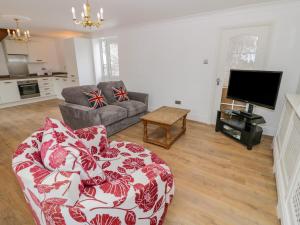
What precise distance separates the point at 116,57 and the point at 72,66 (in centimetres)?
148

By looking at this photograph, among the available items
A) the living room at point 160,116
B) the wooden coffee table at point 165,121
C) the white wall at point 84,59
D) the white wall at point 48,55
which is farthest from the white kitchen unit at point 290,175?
the white wall at point 48,55

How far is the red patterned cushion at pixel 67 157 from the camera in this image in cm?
96

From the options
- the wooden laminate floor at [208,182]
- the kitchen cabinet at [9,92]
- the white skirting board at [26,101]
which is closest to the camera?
the wooden laminate floor at [208,182]

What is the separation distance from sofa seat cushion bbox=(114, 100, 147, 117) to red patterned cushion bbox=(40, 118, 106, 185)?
228 cm

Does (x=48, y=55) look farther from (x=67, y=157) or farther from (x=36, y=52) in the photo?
(x=67, y=157)

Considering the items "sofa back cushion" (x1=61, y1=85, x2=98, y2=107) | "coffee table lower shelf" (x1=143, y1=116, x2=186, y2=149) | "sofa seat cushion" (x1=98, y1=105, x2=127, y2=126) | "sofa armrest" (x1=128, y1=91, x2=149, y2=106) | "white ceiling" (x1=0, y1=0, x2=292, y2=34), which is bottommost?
"coffee table lower shelf" (x1=143, y1=116, x2=186, y2=149)

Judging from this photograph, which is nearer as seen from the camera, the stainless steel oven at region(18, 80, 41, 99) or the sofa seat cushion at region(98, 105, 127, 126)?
the sofa seat cushion at region(98, 105, 127, 126)

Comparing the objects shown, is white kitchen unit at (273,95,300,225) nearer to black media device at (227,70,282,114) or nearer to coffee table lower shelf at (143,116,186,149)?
black media device at (227,70,282,114)

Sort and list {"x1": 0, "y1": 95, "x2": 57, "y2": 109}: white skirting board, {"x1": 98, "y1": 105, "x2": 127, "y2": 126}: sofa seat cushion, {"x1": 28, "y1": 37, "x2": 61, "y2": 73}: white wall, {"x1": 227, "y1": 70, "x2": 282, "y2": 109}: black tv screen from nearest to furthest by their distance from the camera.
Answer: {"x1": 227, "y1": 70, "x2": 282, "y2": 109}: black tv screen
{"x1": 98, "y1": 105, "x2": 127, "y2": 126}: sofa seat cushion
{"x1": 0, "y1": 95, "x2": 57, "y2": 109}: white skirting board
{"x1": 28, "y1": 37, "x2": 61, "y2": 73}: white wall

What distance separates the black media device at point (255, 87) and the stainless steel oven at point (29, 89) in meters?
5.98

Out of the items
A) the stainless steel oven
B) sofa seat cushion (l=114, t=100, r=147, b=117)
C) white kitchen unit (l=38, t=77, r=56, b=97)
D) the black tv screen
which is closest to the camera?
the black tv screen

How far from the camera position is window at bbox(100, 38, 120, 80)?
17.0ft

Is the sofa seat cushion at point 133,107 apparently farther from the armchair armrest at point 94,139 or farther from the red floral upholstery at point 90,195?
the red floral upholstery at point 90,195

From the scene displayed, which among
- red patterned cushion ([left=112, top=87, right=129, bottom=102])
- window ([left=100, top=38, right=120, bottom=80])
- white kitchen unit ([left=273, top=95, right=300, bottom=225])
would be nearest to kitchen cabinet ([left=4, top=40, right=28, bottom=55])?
window ([left=100, top=38, right=120, bottom=80])
